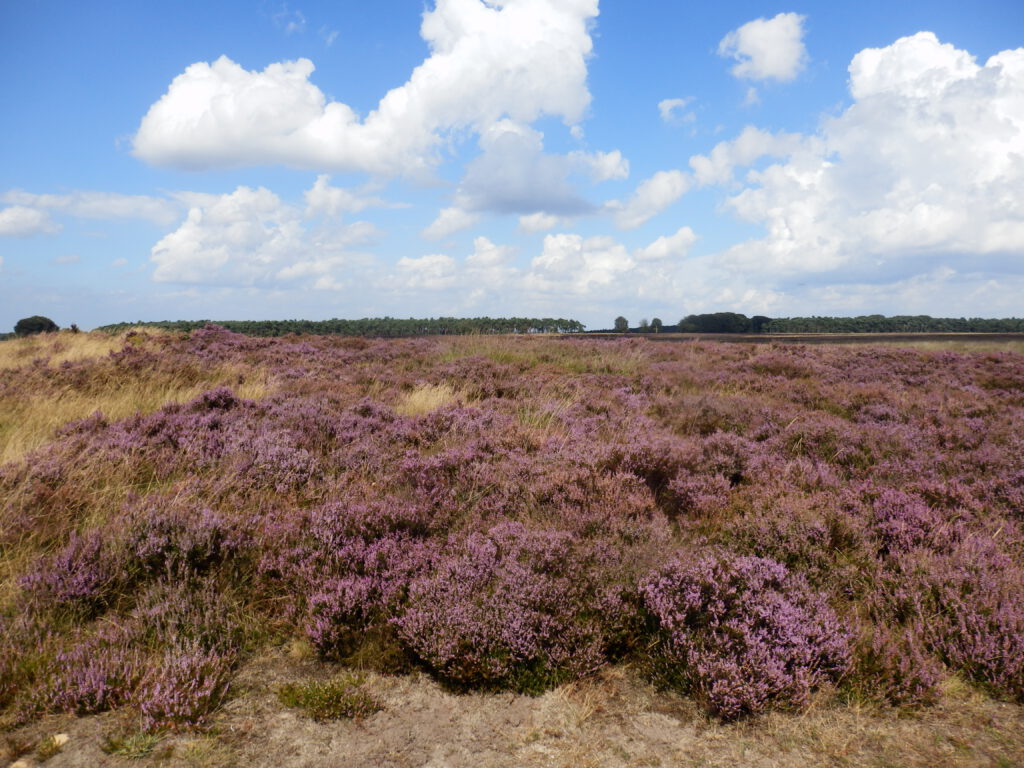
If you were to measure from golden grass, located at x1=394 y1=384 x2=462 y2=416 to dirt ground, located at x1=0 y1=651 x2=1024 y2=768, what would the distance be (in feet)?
19.7

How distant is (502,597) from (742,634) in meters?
1.58

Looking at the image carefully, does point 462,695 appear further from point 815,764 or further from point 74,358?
point 74,358

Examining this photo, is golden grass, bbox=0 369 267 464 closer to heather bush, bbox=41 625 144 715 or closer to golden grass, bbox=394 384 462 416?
golden grass, bbox=394 384 462 416

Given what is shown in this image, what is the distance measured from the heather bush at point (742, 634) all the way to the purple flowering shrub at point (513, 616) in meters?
0.40

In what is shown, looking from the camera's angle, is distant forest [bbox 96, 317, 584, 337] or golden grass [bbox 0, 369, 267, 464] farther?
distant forest [bbox 96, 317, 584, 337]

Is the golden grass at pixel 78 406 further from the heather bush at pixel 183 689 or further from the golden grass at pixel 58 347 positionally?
the golden grass at pixel 58 347

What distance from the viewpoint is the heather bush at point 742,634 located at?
3334 millimetres

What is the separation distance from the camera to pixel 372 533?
4770 mm

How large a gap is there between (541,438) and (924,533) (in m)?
4.09

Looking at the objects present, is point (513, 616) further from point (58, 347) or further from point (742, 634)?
point (58, 347)

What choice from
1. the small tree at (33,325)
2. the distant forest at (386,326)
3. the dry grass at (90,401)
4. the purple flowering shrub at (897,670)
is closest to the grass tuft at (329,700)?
the purple flowering shrub at (897,670)

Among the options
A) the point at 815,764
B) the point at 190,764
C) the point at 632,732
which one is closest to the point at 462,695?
the point at 632,732

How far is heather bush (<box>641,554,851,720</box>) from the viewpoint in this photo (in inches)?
131

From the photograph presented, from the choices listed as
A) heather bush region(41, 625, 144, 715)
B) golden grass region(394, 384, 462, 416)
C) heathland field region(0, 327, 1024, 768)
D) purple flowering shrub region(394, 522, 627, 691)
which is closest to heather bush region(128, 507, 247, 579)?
heathland field region(0, 327, 1024, 768)
